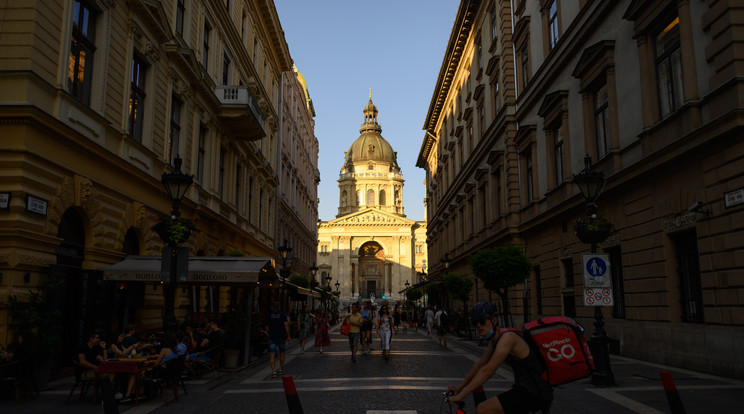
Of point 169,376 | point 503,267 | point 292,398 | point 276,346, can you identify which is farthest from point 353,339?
point 292,398

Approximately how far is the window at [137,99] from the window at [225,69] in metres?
8.61

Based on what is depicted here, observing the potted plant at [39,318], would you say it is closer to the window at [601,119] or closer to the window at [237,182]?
the window at [601,119]

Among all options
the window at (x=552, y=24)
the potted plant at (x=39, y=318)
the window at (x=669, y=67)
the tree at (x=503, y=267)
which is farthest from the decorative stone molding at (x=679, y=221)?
the potted plant at (x=39, y=318)

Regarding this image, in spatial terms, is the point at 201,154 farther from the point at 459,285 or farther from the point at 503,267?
the point at 459,285

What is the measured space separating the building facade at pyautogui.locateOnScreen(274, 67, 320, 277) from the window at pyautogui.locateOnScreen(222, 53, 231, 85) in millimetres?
13261

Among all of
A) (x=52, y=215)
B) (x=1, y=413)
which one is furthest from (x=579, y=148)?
(x=1, y=413)

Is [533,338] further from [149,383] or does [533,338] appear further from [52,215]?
[52,215]

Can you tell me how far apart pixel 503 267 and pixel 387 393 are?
36.8 feet

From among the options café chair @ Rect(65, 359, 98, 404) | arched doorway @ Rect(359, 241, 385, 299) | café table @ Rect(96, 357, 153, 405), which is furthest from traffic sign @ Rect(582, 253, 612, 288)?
arched doorway @ Rect(359, 241, 385, 299)

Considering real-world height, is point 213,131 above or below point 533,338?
above

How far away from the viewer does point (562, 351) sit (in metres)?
4.63

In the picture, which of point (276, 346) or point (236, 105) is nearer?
point (276, 346)

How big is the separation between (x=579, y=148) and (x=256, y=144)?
62.8ft

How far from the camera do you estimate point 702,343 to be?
12352mm
